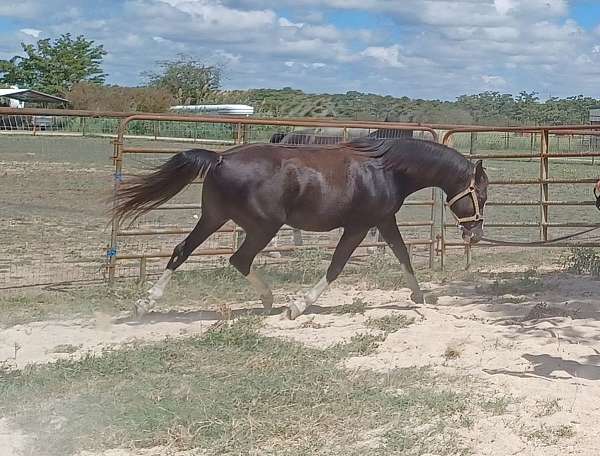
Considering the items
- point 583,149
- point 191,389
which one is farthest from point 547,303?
point 583,149

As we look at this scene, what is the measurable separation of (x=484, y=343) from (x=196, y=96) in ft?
166

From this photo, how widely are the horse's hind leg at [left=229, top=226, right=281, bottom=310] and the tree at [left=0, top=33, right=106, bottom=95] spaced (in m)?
58.6

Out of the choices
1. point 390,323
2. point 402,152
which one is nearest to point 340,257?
point 390,323

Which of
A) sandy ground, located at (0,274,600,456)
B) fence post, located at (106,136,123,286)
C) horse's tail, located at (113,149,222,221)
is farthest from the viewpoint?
fence post, located at (106,136,123,286)

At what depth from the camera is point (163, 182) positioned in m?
6.73

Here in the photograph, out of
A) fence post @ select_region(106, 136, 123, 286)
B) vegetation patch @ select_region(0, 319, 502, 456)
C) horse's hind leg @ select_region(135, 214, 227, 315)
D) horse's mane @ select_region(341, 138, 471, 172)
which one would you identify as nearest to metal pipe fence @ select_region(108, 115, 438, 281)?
fence post @ select_region(106, 136, 123, 286)

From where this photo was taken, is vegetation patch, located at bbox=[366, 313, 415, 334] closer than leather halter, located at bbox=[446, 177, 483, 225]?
Yes

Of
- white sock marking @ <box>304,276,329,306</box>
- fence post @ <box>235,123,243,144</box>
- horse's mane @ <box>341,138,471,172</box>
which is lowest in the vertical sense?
white sock marking @ <box>304,276,329,306</box>

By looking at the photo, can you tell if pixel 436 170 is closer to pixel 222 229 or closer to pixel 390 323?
pixel 390 323

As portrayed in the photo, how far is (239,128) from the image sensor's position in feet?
27.6

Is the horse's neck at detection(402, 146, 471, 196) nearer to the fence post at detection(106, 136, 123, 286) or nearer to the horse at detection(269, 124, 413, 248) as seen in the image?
the horse at detection(269, 124, 413, 248)

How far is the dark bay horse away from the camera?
658 centimetres

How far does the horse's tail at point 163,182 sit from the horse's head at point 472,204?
2152 millimetres

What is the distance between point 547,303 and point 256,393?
11.3 ft
